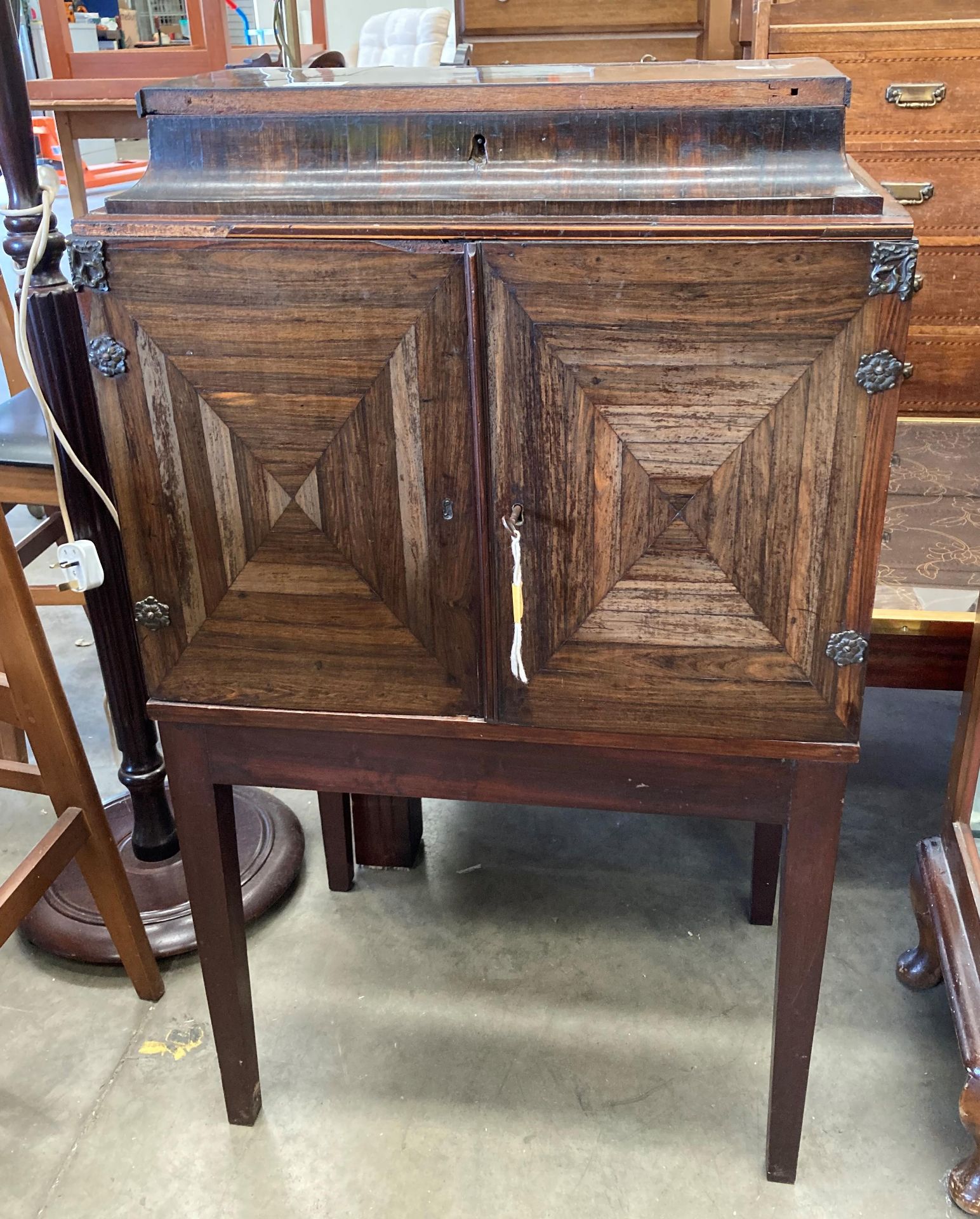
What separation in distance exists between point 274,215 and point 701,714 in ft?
1.83

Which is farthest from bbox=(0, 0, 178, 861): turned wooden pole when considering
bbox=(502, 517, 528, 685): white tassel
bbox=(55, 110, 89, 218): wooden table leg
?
bbox=(55, 110, 89, 218): wooden table leg

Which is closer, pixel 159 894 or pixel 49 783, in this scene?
pixel 49 783

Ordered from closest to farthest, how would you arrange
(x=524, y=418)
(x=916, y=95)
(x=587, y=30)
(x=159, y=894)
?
(x=524, y=418) < (x=159, y=894) < (x=916, y=95) < (x=587, y=30)

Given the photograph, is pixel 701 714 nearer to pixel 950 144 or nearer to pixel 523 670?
pixel 523 670

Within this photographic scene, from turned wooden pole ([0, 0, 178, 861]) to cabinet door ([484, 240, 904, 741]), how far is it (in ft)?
2.05

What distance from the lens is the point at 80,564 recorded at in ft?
3.88

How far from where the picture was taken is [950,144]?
6.25 feet

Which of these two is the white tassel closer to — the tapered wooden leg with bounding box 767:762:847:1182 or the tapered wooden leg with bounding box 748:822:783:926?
the tapered wooden leg with bounding box 767:762:847:1182

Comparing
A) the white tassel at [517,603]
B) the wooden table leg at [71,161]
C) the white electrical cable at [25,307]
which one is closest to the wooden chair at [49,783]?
the white electrical cable at [25,307]

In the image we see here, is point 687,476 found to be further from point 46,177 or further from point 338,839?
point 338,839

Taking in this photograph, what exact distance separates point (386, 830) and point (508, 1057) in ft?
1.36

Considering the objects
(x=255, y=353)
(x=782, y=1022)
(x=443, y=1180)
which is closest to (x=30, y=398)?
(x=255, y=353)

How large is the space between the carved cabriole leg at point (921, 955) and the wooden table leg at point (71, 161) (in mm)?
2541

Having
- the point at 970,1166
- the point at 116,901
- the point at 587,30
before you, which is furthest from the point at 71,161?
the point at 970,1166
